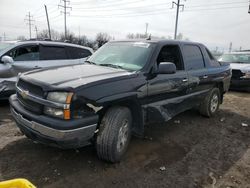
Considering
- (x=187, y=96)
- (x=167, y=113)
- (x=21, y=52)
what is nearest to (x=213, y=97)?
(x=187, y=96)

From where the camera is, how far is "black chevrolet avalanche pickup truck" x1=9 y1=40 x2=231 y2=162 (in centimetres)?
298

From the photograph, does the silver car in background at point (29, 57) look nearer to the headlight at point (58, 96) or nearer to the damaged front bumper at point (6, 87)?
the damaged front bumper at point (6, 87)

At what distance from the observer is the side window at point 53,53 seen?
7112mm

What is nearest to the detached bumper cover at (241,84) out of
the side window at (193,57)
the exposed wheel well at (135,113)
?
the side window at (193,57)

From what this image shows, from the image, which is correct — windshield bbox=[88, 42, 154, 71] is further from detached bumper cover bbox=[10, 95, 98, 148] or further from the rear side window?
the rear side window

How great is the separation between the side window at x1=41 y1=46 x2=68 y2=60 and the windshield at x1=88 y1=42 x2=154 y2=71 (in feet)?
9.10

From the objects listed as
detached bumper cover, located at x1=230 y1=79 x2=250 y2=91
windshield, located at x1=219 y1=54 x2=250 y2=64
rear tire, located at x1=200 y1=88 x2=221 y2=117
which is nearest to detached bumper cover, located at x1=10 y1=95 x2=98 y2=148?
rear tire, located at x1=200 y1=88 x2=221 y2=117

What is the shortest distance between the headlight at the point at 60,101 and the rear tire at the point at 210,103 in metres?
4.07

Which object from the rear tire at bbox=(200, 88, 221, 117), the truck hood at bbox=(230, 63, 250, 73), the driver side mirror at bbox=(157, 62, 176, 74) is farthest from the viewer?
the truck hood at bbox=(230, 63, 250, 73)

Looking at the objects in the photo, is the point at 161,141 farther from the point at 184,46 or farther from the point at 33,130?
the point at 33,130

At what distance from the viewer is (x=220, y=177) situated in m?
3.50

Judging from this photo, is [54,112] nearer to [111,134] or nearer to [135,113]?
[111,134]

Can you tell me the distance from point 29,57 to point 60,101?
440 centimetres

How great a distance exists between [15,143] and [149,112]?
7.38 ft
